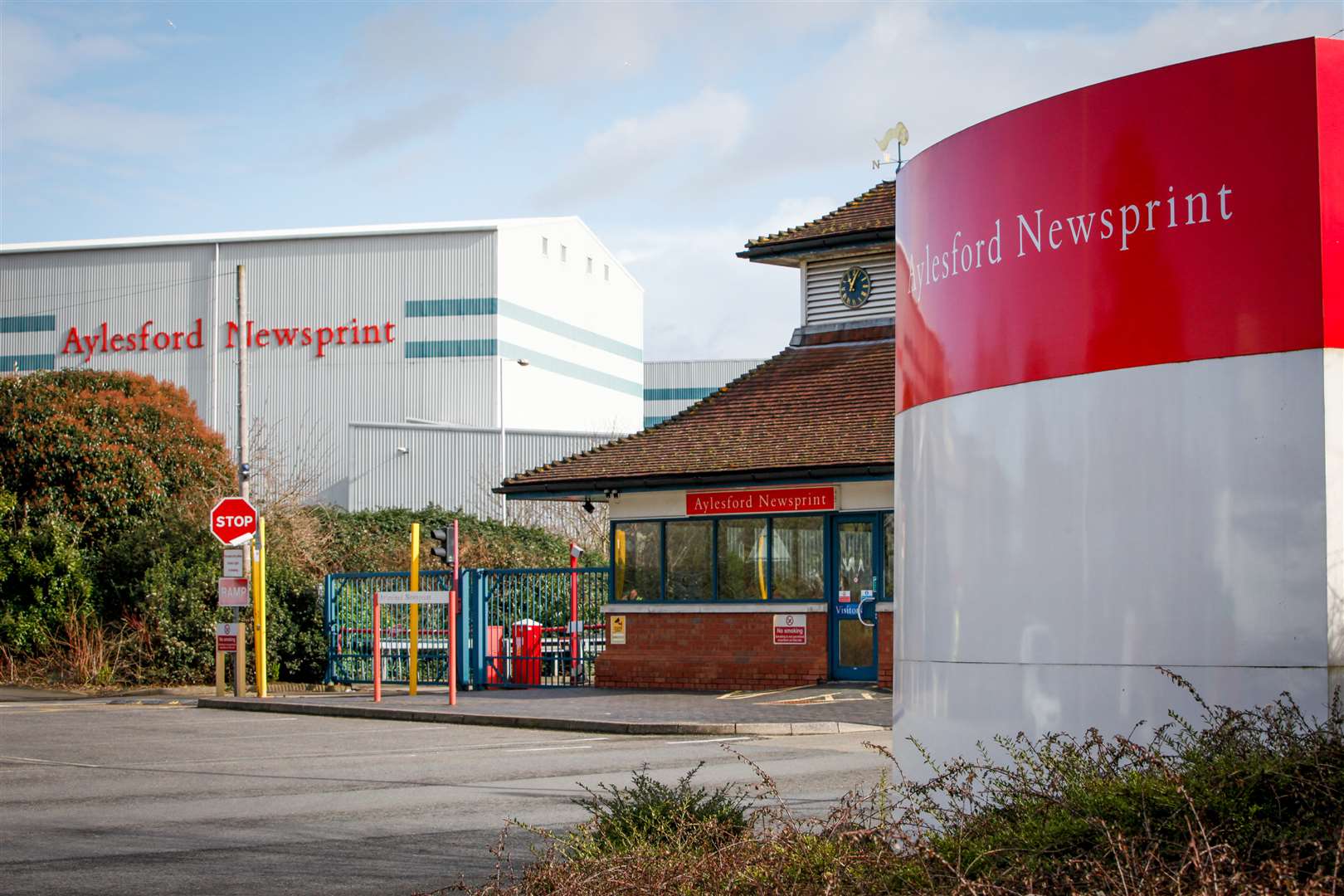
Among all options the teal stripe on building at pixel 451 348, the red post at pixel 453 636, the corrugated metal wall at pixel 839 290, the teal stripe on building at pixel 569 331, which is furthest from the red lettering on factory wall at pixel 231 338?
the red post at pixel 453 636

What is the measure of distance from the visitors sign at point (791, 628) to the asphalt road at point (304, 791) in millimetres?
5332

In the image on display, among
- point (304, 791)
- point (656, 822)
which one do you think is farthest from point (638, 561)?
point (656, 822)

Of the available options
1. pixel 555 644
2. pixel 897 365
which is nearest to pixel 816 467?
pixel 555 644

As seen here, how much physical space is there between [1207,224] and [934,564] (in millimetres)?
1985

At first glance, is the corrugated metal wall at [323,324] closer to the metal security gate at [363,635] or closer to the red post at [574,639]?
the metal security gate at [363,635]

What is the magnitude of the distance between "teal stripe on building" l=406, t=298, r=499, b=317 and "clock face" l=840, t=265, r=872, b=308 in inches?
1399

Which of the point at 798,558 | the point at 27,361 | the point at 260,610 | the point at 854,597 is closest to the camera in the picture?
the point at 854,597

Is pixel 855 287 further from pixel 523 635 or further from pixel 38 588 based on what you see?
pixel 38 588

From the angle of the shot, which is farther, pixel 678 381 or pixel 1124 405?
pixel 678 381

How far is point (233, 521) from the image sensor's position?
24.2 m

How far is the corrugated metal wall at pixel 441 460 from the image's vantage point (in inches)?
2184

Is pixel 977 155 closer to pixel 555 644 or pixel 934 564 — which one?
pixel 934 564

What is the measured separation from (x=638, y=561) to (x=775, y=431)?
298 cm

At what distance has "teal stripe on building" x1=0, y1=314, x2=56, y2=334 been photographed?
66.2 meters
